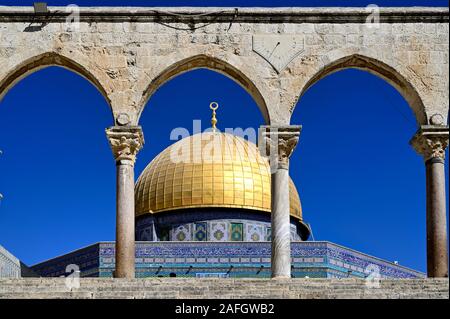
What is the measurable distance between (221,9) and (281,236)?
13.1 feet

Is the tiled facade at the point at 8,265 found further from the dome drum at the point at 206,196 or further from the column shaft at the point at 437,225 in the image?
the dome drum at the point at 206,196

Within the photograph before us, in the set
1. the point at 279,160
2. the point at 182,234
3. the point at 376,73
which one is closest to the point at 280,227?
the point at 279,160

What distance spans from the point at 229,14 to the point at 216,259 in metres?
14.1

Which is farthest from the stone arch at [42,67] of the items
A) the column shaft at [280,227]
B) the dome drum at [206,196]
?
the dome drum at [206,196]

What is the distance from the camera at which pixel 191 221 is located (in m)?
32.2

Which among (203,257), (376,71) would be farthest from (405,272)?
(376,71)

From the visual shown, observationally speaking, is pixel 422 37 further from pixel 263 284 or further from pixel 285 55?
pixel 263 284

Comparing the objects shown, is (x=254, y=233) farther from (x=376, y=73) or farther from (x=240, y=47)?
(x=240, y=47)

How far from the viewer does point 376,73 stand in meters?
18.2

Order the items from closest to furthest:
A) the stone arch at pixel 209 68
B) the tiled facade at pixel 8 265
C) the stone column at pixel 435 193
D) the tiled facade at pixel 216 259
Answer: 1. the stone column at pixel 435 193
2. the stone arch at pixel 209 68
3. the tiled facade at pixel 8 265
4. the tiled facade at pixel 216 259

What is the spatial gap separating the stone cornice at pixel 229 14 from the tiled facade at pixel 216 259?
44.0 feet

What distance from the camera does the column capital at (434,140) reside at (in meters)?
17.5

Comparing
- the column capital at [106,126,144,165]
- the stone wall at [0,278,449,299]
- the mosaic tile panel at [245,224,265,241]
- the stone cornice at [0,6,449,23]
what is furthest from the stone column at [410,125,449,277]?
the mosaic tile panel at [245,224,265,241]

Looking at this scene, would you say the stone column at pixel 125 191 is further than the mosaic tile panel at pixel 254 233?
No
